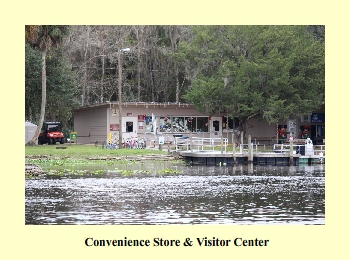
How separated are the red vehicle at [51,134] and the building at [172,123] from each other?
2.74 meters

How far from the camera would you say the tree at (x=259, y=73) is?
46.5m

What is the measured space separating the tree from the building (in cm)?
278

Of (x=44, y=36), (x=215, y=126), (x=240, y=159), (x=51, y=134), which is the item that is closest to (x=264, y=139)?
(x=215, y=126)

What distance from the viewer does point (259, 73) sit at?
47.2 m

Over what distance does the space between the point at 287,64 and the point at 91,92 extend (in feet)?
69.0

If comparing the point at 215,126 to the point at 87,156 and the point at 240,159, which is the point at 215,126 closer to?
the point at 240,159

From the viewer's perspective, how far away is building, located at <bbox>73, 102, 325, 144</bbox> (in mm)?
50406

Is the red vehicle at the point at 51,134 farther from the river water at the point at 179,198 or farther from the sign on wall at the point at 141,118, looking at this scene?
the river water at the point at 179,198

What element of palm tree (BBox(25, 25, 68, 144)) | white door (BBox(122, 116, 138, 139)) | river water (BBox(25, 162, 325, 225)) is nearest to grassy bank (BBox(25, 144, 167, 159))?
palm tree (BBox(25, 25, 68, 144))

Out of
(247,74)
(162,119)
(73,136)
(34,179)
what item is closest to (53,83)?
(73,136)

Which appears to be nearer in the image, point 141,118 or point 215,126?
point 141,118

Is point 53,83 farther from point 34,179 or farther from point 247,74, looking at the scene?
point 34,179

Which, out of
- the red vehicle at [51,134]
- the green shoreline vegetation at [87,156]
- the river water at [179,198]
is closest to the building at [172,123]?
the red vehicle at [51,134]

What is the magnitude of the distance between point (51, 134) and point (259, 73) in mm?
15231
